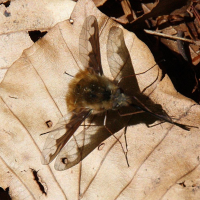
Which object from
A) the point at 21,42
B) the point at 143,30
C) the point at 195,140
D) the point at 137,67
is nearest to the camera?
the point at 195,140

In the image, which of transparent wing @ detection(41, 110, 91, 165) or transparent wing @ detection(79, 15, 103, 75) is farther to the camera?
transparent wing @ detection(79, 15, 103, 75)

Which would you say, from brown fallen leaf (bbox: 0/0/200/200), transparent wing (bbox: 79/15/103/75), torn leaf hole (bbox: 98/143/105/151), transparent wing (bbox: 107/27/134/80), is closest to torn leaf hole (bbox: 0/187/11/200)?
brown fallen leaf (bbox: 0/0/200/200)

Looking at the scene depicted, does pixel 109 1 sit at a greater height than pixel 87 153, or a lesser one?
greater

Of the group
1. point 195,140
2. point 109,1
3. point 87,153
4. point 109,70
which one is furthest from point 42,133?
point 109,1

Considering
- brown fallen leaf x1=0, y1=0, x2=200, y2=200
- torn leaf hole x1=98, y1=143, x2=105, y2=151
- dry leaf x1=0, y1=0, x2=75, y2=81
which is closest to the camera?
brown fallen leaf x1=0, y1=0, x2=200, y2=200

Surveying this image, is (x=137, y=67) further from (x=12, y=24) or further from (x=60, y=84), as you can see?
(x=12, y=24)

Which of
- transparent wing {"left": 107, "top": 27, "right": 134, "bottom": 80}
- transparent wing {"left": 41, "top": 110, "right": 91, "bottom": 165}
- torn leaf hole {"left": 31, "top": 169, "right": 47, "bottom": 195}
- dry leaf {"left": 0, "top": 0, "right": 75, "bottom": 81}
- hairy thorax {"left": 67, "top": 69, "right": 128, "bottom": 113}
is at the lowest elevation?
torn leaf hole {"left": 31, "top": 169, "right": 47, "bottom": 195}

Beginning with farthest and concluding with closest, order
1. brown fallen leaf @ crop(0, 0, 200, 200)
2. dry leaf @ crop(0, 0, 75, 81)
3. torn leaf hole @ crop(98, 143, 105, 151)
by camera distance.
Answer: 1. dry leaf @ crop(0, 0, 75, 81)
2. torn leaf hole @ crop(98, 143, 105, 151)
3. brown fallen leaf @ crop(0, 0, 200, 200)

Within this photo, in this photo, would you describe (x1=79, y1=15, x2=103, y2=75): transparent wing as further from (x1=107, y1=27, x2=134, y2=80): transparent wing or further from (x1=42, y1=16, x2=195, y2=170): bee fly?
(x1=107, y1=27, x2=134, y2=80): transparent wing
